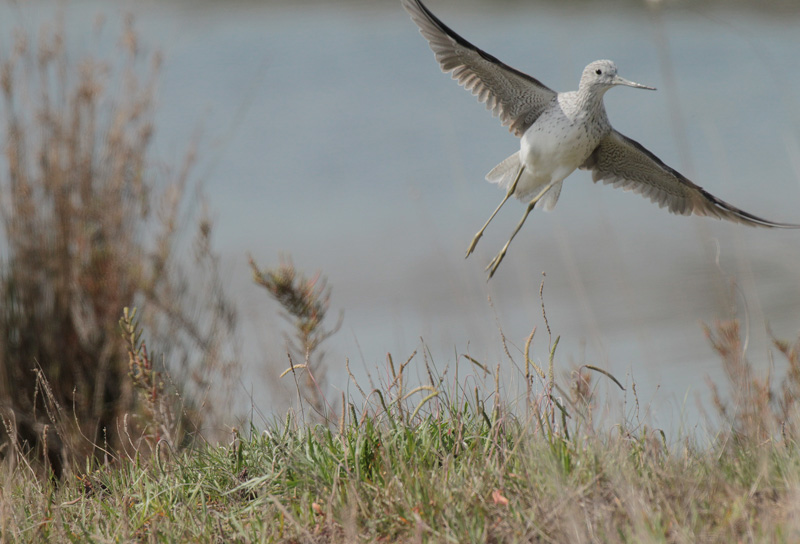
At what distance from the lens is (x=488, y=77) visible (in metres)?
2.80

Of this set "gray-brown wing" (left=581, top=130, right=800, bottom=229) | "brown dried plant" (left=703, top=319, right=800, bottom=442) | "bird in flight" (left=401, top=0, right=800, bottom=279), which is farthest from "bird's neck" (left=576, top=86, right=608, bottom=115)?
"brown dried plant" (left=703, top=319, right=800, bottom=442)

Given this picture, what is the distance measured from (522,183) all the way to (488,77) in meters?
0.47

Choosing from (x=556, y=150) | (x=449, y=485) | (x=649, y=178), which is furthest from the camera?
(x=649, y=178)

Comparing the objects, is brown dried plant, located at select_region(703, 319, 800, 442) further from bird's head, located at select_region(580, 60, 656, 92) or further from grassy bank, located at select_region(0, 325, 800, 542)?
bird's head, located at select_region(580, 60, 656, 92)

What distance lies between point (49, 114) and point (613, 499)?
3908 millimetres

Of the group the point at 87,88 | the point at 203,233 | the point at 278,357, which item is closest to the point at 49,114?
the point at 87,88

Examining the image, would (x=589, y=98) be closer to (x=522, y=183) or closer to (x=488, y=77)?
(x=522, y=183)

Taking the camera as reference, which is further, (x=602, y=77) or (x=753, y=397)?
(x=753, y=397)

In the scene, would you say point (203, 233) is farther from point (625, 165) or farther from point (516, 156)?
point (625, 165)

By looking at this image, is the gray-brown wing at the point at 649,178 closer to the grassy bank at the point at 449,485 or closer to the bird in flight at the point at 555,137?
the bird in flight at the point at 555,137

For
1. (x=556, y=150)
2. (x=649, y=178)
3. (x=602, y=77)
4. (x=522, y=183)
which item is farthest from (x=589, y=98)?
(x=649, y=178)

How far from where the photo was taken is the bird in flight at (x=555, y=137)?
2383mm

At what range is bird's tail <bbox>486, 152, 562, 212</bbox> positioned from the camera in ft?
8.40

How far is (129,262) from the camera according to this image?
450 centimetres
